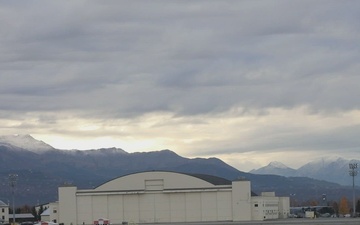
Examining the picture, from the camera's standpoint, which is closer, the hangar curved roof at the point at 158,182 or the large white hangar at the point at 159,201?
the large white hangar at the point at 159,201

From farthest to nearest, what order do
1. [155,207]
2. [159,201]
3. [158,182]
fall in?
[158,182] < [159,201] < [155,207]

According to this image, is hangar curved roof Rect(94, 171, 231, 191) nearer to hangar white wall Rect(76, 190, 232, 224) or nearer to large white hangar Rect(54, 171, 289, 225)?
large white hangar Rect(54, 171, 289, 225)

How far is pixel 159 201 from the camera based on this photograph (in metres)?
165

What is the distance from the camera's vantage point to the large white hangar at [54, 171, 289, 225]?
532 ft

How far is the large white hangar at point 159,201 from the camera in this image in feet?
532

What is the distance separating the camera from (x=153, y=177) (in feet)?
547

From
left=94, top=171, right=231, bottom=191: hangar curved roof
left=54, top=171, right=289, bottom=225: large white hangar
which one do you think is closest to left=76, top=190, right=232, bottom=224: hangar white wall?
left=54, top=171, right=289, bottom=225: large white hangar

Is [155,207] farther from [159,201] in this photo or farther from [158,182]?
[158,182]

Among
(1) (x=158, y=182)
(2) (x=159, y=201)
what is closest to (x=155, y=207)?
(2) (x=159, y=201)

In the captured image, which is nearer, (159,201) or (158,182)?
→ (159,201)

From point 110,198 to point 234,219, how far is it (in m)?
24.1

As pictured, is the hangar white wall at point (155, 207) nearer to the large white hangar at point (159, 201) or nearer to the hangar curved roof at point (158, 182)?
the large white hangar at point (159, 201)

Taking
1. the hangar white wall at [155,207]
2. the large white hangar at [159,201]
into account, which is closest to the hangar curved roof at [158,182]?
the large white hangar at [159,201]

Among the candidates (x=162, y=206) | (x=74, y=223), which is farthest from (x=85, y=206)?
(x=162, y=206)
